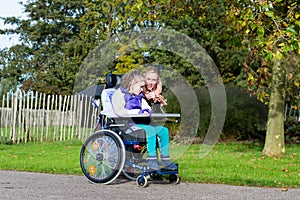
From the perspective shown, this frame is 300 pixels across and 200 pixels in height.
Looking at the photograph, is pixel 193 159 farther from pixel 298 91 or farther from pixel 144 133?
pixel 298 91

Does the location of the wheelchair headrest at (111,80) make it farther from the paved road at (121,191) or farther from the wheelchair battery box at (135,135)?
the paved road at (121,191)

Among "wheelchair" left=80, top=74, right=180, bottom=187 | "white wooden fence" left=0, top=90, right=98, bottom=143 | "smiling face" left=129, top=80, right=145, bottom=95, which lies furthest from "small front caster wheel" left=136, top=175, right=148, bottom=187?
"white wooden fence" left=0, top=90, right=98, bottom=143

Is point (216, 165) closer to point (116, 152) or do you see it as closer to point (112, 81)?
point (112, 81)

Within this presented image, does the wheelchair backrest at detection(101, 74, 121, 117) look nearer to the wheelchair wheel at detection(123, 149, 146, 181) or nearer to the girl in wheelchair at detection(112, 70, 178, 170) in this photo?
the girl in wheelchair at detection(112, 70, 178, 170)

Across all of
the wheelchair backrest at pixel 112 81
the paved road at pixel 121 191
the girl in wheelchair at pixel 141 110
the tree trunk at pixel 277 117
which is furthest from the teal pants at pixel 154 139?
the tree trunk at pixel 277 117

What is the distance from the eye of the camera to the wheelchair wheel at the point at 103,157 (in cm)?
702

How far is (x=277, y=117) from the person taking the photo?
11992mm

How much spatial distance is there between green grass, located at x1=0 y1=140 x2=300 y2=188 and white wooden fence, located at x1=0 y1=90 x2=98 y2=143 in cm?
129

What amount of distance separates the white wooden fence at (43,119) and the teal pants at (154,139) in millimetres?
8545

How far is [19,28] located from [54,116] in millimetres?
34126

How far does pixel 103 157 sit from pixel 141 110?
2.78ft

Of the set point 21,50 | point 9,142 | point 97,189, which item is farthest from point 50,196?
point 21,50

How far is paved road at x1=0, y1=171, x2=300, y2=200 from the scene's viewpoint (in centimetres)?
620

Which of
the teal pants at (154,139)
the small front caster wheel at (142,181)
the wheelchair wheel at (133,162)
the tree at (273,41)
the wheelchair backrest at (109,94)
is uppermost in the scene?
the tree at (273,41)
